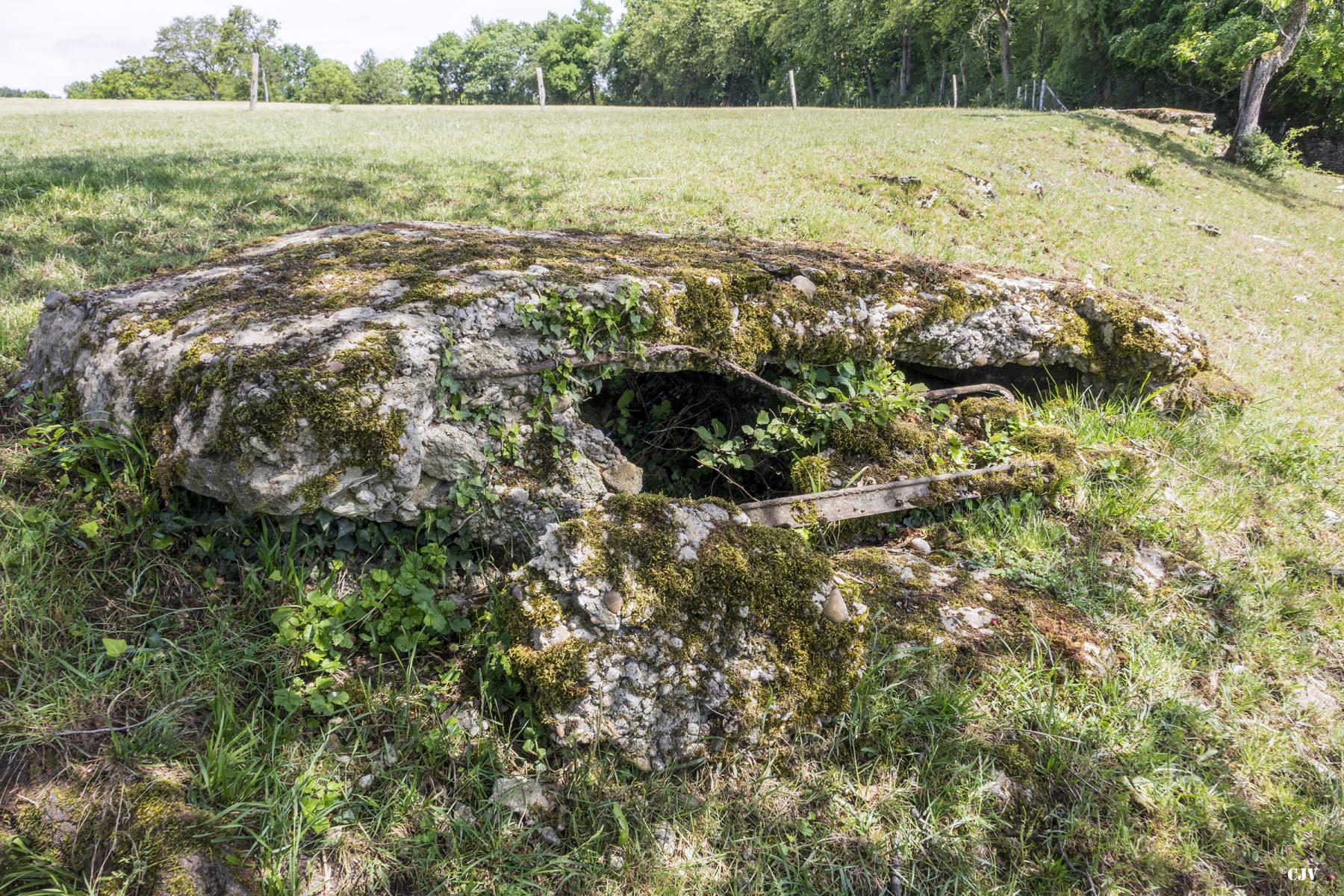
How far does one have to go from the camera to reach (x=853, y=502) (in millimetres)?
3598

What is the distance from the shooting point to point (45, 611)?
2332 millimetres

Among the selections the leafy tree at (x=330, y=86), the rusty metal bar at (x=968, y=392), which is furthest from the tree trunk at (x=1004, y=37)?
the leafy tree at (x=330, y=86)

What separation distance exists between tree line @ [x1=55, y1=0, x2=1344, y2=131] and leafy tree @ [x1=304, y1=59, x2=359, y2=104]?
0.45m

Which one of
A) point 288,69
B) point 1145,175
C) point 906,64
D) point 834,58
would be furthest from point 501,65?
point 1145,175

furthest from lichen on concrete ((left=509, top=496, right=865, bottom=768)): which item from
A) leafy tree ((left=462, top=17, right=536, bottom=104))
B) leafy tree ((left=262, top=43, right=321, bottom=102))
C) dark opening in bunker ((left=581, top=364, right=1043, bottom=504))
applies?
leafy tree ((left=462, top=17, right=536, bottom=104))

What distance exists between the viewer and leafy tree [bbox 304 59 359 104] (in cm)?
9253

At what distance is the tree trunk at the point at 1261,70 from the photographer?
18.3 m

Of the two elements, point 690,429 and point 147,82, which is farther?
point 147,82

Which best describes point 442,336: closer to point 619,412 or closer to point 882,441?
point 619,412

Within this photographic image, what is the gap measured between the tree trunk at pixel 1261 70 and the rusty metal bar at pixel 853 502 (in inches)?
945

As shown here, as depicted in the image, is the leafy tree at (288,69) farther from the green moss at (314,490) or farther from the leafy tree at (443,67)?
the green moss at (314,490)

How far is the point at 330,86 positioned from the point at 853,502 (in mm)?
117600

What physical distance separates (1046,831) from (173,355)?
3699mm

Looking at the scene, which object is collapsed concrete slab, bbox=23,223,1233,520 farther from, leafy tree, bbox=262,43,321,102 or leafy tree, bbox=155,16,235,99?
leafy tree, bbox=155,16,235,99
